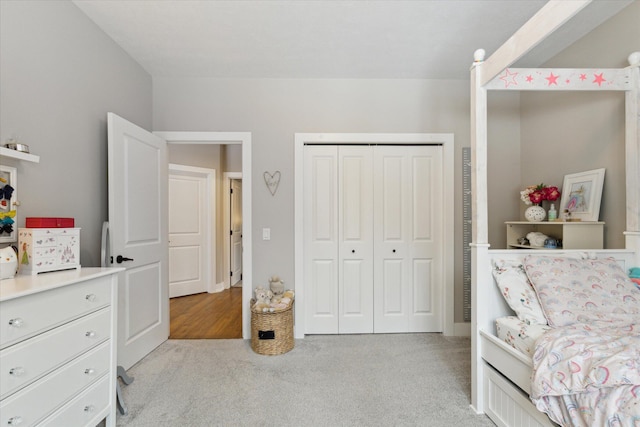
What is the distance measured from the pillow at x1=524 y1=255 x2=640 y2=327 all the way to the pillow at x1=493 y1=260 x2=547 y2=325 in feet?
0.14

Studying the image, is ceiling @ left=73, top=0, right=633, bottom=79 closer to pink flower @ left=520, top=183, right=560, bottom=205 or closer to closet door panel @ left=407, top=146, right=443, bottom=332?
closet door panel @ left=407, top=146, right=443, bottom=332

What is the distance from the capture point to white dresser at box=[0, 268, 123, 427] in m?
1.09

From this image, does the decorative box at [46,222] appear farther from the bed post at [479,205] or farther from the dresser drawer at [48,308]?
the bed post at [479,205]

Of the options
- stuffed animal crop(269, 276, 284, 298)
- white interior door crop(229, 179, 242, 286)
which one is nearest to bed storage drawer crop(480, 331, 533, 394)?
stuffed animal crop(269, 276, 284, 298)

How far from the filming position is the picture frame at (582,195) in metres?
2.13

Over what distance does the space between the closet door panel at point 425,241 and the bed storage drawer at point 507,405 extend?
4.25 ft

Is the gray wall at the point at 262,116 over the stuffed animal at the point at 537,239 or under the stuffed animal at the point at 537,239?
over

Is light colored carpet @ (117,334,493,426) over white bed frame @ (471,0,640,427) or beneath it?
beneath

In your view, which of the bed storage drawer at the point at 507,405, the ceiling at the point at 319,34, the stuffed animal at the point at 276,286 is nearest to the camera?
the bed storage drawer at the point at 507,405

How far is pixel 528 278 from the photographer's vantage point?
1.73m

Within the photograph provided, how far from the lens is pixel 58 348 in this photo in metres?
1.28

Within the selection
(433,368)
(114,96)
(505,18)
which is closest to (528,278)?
(433,368)

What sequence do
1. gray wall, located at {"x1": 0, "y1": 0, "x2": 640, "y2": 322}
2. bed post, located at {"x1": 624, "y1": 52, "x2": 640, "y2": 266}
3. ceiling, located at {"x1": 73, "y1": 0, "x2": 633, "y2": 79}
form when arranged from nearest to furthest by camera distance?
1. gray wall, located at {"x1": 0, "y1": 0, "x2": 640, "y2": 322}
2. bed post, located at {"x1": 624, "y1": 52, "x2": 640, "y2": 266}
3. ceiling, located at {"x1": 73, "y1": 0, "x2": 633, "y2": 79}

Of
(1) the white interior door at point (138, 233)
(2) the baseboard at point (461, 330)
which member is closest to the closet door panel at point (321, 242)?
(2) the baseboard at point (461, 330)
